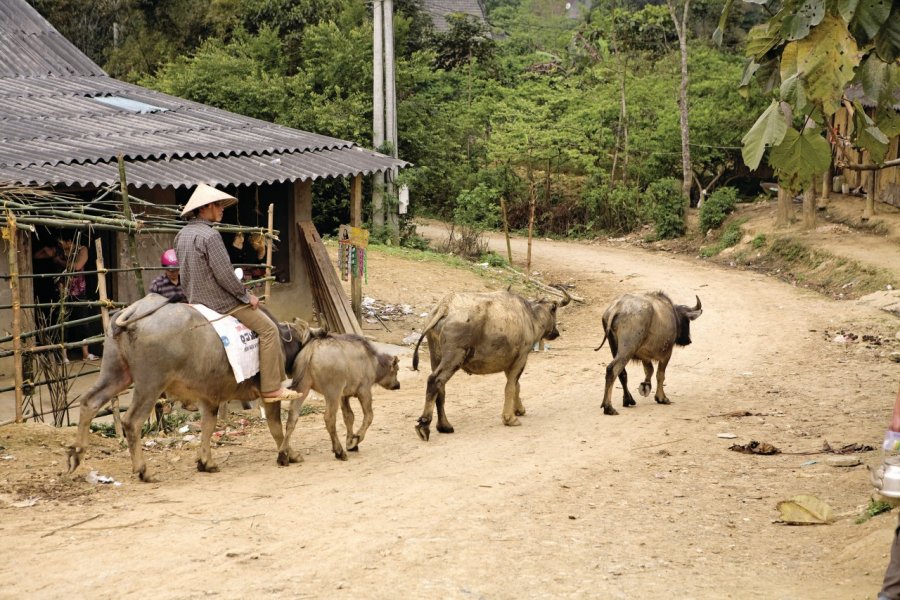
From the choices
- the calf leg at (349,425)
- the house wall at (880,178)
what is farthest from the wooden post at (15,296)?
the house wall at (880,178)

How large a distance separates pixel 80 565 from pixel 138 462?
229cm

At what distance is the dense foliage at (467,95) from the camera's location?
2747cm

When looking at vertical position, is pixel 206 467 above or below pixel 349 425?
below

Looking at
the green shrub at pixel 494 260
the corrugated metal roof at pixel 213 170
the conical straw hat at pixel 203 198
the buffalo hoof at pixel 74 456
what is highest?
the corrugated metal roof at pixel 213 170

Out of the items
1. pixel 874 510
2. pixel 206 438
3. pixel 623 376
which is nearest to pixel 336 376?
pixel 206 438

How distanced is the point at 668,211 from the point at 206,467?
2288 cm

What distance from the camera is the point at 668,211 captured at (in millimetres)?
30359

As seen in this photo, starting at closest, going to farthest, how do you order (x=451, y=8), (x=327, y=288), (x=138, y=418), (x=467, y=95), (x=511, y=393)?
(x=138, y=418)
(x=511, y=393)
(x=327, y=288)
(x=467, y=95)
(x=451, y=8)

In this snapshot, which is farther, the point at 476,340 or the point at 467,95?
the point at 467,95

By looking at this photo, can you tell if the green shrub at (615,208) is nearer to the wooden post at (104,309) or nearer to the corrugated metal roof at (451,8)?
the corrugated metal roof at (451,8)

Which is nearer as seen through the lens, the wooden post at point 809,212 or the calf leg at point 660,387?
the calf leg at point 660,387

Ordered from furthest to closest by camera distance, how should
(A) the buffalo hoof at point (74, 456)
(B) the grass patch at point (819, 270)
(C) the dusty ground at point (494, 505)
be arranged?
(B) the grass patch at point (819, 270) → (A) the buffalo hoof at point (74, 456) → (C) the dusty ground at point (494, 505)

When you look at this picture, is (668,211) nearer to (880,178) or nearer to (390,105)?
(880,178)

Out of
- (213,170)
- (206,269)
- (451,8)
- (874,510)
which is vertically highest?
(451,8)
